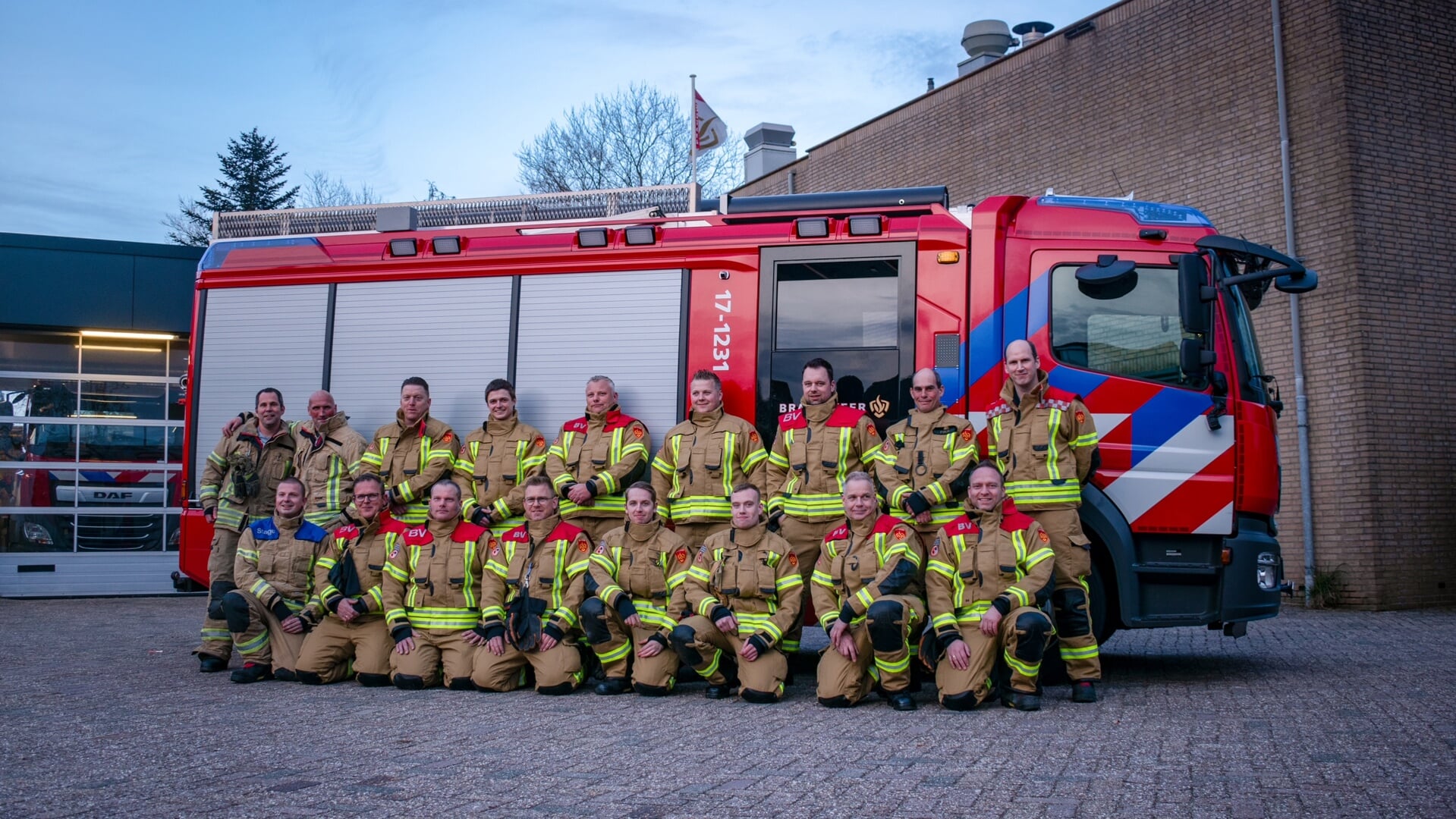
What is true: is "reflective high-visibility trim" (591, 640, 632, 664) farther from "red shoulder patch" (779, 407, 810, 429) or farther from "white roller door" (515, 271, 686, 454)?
"red shoulder patch" (779, 407, 810, 429)

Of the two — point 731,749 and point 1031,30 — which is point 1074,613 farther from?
point 1031,30

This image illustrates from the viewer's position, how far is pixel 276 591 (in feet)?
26.5

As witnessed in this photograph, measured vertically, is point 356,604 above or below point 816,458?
below

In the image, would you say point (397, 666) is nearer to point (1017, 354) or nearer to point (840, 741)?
point (840, 741)

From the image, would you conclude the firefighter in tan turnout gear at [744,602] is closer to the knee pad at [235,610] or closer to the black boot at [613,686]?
the black boot at [613,686]

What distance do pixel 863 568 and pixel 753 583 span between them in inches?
25.7

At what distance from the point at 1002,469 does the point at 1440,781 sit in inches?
114

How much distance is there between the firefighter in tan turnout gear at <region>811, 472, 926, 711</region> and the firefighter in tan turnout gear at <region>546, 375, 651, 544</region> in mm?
1526

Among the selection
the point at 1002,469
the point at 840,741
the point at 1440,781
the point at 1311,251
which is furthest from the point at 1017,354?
the point at 1311,251

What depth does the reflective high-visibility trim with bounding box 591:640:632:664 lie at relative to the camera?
291 inches

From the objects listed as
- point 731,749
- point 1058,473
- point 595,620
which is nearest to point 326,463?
point 595,620

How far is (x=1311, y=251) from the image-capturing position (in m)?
12.5

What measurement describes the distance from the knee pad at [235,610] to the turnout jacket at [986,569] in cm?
442

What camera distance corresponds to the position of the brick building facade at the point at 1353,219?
1205cm
